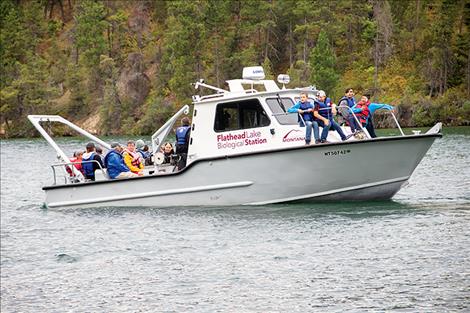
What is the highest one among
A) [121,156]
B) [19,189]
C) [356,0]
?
[356,0]

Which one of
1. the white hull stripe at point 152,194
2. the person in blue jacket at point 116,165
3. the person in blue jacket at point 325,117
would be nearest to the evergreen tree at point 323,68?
the white hull stripe at point 152,194

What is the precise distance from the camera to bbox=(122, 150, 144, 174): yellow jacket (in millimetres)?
23203

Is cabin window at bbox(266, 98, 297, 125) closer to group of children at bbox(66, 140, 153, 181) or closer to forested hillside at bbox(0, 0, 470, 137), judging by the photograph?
group of children at bbox(66, 140, 153, 181)

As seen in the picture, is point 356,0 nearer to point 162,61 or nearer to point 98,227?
point 162,61

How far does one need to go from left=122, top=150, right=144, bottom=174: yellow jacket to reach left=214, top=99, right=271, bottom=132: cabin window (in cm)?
252

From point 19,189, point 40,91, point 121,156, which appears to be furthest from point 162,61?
point 121,156

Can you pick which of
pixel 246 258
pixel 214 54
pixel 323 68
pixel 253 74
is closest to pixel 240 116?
pixel 253 74

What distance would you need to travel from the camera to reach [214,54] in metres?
83.2

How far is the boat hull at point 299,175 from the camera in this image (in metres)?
21.1

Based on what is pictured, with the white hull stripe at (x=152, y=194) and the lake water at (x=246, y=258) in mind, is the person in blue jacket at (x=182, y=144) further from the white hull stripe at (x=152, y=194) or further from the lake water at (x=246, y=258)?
the lake water at (x=246, y=258)

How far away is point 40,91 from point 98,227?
73.5 meters

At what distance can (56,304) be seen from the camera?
14234 millimetres

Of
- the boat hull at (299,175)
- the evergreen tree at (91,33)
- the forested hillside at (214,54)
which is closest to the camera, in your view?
the boat hull at (299,175)

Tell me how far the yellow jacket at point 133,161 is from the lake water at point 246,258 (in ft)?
3.58
